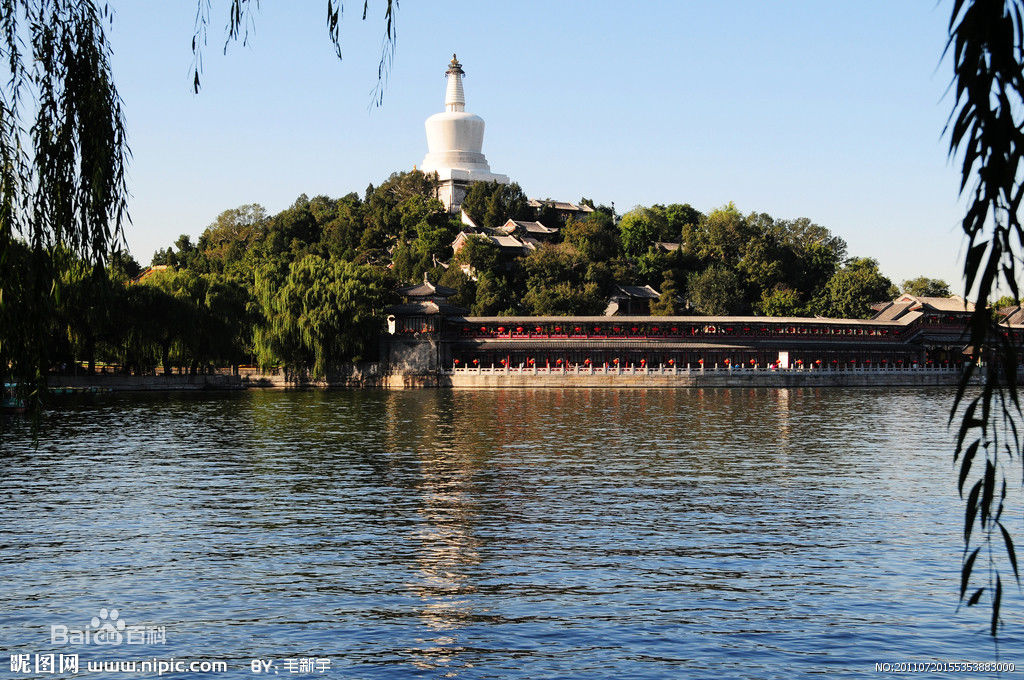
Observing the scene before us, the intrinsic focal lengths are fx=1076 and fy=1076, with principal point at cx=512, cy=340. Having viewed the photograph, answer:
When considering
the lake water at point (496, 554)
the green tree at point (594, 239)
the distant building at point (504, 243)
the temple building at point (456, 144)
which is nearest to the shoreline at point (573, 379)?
the distant building at point (504, 243)

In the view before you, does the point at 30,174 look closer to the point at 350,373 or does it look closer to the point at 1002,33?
the point at 1002,33

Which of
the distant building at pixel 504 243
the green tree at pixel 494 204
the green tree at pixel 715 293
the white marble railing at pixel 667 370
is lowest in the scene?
the white marble railing at pixel 667 370

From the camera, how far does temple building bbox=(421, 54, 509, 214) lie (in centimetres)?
12194

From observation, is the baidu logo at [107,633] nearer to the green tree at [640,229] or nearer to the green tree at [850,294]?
the green tree at [850,294]

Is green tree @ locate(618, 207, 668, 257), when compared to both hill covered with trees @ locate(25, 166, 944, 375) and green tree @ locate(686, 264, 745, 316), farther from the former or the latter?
green tree @ locate(686, 264, 745, 316)

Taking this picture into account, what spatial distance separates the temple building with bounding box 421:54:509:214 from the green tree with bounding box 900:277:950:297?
45.5 meters

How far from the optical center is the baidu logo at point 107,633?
1373 centimetres

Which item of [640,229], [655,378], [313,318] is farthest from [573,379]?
[640,229]

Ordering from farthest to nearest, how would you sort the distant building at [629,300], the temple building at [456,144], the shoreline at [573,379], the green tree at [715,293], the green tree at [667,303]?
the temple building at [456,144] < the distant building at [629,300] < the green tree at [715,293] < the green tree at [667,303] < the shoreline at [573,379]

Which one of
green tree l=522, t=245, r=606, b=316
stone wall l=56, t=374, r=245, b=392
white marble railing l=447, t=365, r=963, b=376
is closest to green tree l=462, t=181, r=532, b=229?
green tree l=522, t=245, r=606, b=316

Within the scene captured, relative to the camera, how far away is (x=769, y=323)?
79.3 meters

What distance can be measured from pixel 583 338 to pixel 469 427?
114 ft

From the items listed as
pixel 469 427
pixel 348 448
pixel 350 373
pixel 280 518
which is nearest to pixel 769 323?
pixel 350 373

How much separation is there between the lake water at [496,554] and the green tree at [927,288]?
73254mm
